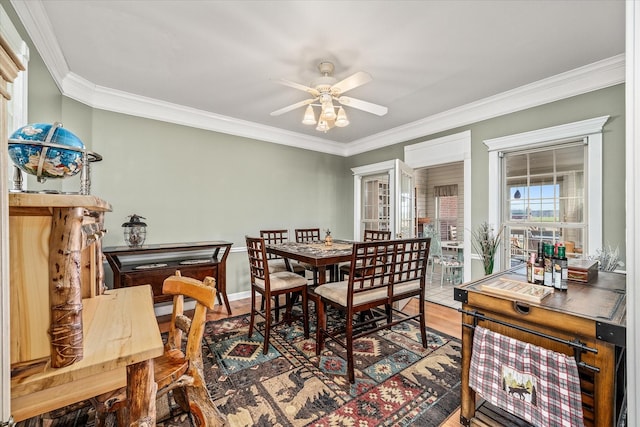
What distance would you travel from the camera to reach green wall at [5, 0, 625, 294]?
2439 mm

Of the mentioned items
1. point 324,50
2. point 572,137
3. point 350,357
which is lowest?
point 350,357

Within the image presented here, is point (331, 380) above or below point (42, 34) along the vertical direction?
below

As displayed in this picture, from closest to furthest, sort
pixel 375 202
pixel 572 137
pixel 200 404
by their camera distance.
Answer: pixel 200 404 → pixel 572 137 → pixel 375 202

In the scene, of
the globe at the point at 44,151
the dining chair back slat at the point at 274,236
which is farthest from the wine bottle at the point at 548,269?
the dining chair back slat at the point at 274,236

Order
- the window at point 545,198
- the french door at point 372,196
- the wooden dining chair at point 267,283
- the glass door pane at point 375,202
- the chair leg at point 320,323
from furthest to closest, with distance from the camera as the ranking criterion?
the glass door pane at point 375,202, the french door at point 372,196, the window at point 545,198, the wooden dining chair at point 267,283, the chair leg at point 320,323

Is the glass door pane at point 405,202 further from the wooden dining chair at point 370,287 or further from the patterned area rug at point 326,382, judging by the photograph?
the patterned area rug at point 326,382

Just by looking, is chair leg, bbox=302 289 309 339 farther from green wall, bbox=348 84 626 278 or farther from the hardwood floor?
green wall, bbox=348 84 626 278

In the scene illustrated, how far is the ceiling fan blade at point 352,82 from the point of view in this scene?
2016 mm

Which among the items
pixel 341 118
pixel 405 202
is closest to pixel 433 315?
pixel 405 202

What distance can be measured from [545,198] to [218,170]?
4.12 m

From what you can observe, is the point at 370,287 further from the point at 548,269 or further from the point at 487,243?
the point at 487,243

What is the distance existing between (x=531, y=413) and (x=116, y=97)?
4.44 metres

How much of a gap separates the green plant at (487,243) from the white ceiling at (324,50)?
1409 mm

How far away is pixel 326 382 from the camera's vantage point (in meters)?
1.97
